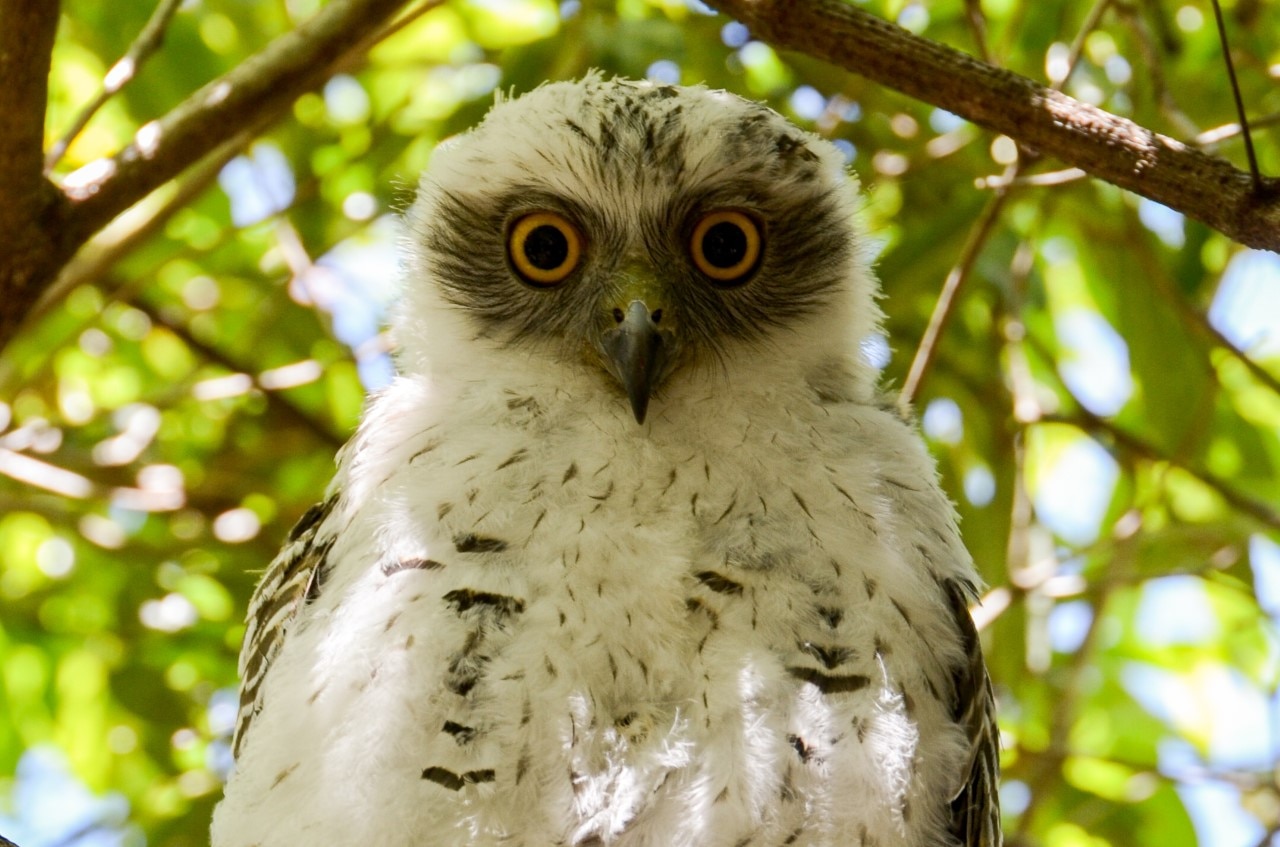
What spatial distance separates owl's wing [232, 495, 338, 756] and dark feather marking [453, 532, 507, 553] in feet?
1.08

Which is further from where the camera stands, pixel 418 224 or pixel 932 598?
pixel 418 224

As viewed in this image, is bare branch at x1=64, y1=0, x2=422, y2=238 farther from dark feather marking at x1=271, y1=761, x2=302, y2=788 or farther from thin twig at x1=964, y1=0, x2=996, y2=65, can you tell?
thin twig at x1=964, y1=0, x2=996, y2=65

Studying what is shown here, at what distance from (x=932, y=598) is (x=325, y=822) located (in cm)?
107

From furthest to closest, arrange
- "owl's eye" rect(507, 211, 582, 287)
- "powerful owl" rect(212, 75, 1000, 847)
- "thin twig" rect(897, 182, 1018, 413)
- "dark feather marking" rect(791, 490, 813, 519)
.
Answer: "thin twig" rect(897, 182, 1018, 413) < "owl's eye" rect(507, 211, 582, 287) < "dark feather marking" rect(791, 490, 813, 519) < "powerful owl" rect(212, 75, 1000, 847)

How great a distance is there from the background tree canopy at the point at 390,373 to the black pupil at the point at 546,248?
61 centimetres

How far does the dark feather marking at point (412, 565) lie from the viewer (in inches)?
92.0

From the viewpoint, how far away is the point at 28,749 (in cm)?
459

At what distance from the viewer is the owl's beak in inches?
98.3

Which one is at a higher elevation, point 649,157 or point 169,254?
point 649,157

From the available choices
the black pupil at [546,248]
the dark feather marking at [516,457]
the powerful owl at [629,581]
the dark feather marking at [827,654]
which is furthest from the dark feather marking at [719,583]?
the black pupil at [546,248]

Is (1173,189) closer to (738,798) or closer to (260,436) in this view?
(738,798)

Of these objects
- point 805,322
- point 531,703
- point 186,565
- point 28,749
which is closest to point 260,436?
point 186,565

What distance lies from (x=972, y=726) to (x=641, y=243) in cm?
114

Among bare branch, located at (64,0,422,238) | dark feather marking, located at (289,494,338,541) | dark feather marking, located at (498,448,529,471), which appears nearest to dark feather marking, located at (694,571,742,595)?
dark feather marking, located at (498,448,529,471)
